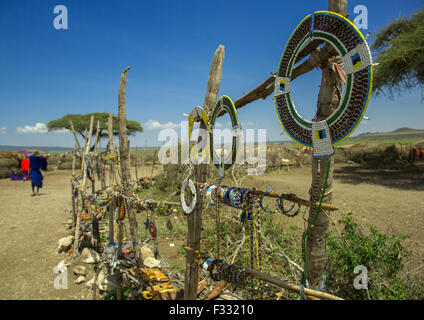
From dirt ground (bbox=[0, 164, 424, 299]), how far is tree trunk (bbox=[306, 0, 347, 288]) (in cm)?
214

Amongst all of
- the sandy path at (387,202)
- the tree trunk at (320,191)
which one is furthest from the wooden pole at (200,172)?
the sandy path at (387,202)

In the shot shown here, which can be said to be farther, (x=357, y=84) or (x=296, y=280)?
(x=296, y=280)

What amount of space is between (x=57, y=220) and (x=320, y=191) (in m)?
8.27

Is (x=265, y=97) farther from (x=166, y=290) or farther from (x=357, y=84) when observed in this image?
(x=166, y=290)

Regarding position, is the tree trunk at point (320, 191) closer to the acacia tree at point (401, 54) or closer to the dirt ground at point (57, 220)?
the dirt ground at point (57, 220)

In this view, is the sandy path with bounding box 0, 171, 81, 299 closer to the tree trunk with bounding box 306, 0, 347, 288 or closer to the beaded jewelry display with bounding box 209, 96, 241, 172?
the beaded jewelry display with bounding box 209, 96, 241, 172

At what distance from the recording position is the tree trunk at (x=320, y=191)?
5.06ft

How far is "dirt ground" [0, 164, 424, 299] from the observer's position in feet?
13.5

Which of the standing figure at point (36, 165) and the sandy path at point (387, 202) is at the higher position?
the standing figure at point (36, 165)

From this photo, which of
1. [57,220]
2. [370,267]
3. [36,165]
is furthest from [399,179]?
[36,165]

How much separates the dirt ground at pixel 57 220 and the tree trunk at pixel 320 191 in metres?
2.14
